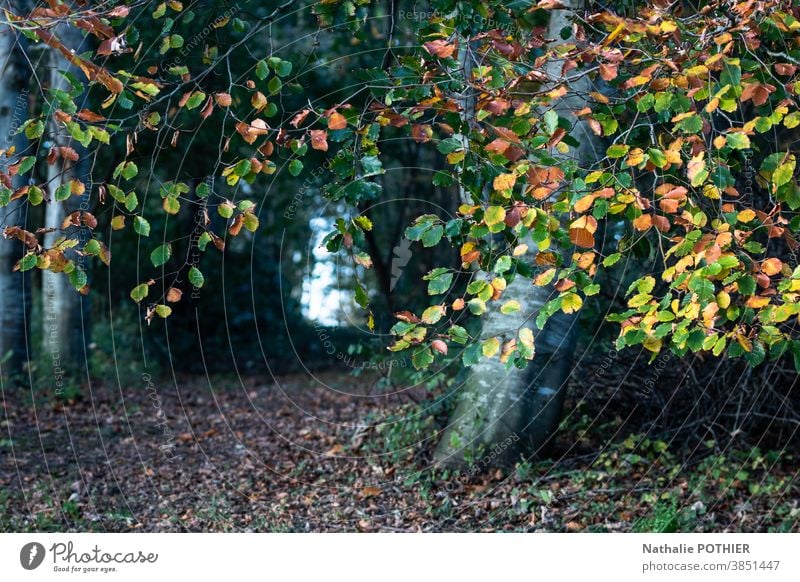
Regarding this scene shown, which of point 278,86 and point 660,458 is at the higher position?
point 278,86

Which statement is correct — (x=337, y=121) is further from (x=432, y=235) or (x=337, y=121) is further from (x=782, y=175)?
(x=782, y=175)

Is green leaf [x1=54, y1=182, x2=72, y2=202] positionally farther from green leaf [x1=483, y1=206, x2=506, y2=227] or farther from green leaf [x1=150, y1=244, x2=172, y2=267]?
green leaf [x1=483, y1=206, x2=506, y2=227]

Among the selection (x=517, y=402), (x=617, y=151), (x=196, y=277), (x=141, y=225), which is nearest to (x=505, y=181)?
(x=617, y=151)

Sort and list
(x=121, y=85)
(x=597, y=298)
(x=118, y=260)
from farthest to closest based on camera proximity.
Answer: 1. (x=118, y=260)
2. (x=597, y=298)
3. (x=121, y=85)

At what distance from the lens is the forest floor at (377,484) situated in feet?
17.6

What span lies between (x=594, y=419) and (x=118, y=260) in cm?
818

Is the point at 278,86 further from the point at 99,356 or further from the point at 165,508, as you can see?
the point at 99,356

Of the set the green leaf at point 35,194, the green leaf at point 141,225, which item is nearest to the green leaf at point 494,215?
the green leaf at point 141,225

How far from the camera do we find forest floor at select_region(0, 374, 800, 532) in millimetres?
5355

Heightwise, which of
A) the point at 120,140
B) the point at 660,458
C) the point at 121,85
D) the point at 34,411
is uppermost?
the point at 120,140

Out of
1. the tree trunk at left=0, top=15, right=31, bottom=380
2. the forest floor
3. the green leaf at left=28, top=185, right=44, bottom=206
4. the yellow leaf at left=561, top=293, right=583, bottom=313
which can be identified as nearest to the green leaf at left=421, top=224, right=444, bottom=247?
the yellow leaf at left=561, top=293, right=583, bottom=313

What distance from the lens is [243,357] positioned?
41.1 ft

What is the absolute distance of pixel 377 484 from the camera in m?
5.92
